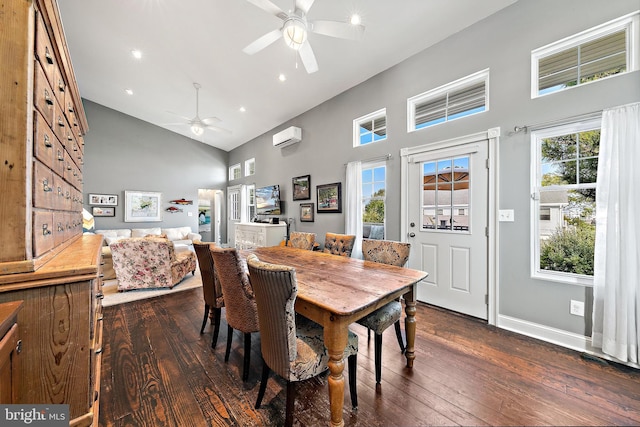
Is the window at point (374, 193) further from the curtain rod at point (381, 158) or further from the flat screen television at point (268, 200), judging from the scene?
the flat screen television at point (268, 200)

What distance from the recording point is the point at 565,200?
92.4 inches

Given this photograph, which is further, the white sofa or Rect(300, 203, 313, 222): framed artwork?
the white sofa

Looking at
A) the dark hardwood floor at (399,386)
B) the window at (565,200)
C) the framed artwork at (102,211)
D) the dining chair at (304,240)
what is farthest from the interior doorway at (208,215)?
the window at (565,200)

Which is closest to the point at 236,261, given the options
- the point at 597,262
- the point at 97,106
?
the point at 597,262

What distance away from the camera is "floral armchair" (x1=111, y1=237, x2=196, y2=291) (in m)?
3.65

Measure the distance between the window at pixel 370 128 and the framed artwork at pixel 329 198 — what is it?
865 mm

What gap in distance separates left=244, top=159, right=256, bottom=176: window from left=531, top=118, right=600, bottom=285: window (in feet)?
20.3

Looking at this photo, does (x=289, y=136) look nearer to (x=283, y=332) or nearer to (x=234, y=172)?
(x=234, y=172)

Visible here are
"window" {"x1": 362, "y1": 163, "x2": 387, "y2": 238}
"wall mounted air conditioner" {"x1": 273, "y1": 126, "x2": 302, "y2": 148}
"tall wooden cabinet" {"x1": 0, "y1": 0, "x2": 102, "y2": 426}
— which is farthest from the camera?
"wall mounted air conditioner" {"x1": 273, "y1": 126, "x2": 302, "y2": 148}

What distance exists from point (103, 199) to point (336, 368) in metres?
7.70

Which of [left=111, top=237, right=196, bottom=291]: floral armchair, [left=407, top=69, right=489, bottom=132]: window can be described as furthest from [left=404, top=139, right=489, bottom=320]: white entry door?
[left=111, top=237, right=196, bottom=291]: floral armchair

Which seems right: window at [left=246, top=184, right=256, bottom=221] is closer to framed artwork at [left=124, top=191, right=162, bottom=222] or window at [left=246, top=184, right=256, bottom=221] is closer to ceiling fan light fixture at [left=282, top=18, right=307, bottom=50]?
framed artwork at [left=124, top=191, right=162, bottom=222]

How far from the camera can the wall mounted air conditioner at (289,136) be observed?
5.13m

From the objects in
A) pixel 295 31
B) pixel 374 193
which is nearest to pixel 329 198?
pixel 374 193
